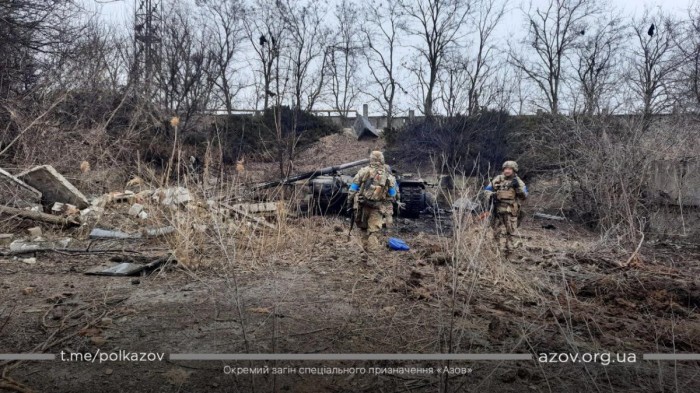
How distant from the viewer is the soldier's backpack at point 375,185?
7.03 m

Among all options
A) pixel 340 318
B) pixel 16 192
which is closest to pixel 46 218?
pixel 16 192

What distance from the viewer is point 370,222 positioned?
7.15 m

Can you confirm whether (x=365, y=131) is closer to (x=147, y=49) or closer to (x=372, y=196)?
(x=147, y=49)

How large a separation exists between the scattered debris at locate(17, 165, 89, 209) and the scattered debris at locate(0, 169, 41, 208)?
0.19 metres

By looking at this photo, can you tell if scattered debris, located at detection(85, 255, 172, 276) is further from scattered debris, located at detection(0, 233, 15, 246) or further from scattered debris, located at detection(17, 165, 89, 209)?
scattered debris, located at detection(17, 165, 89, 209)

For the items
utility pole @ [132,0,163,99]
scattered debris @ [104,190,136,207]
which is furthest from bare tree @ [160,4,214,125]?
scattered debris @ [104,190,136,207]

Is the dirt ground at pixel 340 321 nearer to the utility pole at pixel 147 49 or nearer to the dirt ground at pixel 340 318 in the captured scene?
the dirt ground at pixel 340 318

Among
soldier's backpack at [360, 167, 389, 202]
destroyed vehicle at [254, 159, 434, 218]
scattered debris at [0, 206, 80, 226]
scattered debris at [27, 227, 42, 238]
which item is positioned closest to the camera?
scattered debris at [27, 227, 42, 238]

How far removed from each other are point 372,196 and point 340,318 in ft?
10.8

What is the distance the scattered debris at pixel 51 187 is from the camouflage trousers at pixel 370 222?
5208mm

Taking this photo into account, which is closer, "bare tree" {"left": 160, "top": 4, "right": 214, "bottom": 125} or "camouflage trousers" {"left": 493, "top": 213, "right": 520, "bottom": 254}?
"camouflage trousers" {"left": 493, "top": 213, "right": 520, "bottom": 254}

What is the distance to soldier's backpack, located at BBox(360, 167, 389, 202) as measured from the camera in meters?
7.03

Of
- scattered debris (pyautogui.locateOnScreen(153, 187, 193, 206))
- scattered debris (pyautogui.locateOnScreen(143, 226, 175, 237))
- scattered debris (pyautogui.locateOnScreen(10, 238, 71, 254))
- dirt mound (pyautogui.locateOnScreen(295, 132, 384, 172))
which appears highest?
dirt mound (pyautogui.locateOnScreen(295, 132, 384, 172))

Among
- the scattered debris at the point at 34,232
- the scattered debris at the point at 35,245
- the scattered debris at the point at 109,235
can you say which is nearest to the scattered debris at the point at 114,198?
the scattered debris at the point at 109,235
